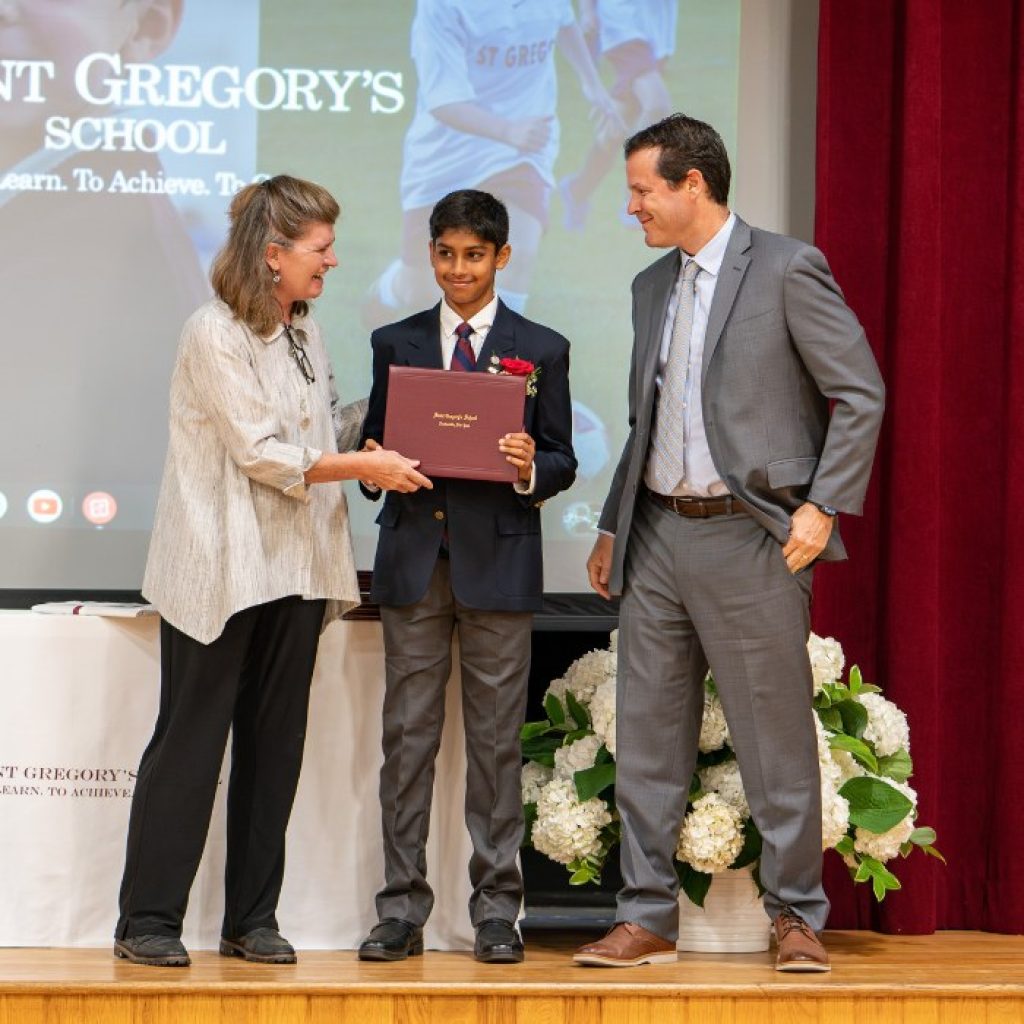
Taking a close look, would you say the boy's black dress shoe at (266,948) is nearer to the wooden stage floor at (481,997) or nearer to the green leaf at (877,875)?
the wooden stage floor at (481,997)

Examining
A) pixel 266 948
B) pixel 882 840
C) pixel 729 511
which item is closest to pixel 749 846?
pixel 882 840

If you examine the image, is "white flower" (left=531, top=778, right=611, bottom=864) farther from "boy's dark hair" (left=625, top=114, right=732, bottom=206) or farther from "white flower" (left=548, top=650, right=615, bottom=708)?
"boy's dark hair" (left=625, top=114, right=732, bottom=206)

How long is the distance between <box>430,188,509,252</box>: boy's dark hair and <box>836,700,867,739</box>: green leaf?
4.30 ft

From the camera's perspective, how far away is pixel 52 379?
4.14m

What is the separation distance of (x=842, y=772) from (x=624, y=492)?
2.79 feet

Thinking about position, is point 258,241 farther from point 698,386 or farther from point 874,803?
point 874,803

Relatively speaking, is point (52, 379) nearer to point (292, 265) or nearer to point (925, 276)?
point (292, 265)

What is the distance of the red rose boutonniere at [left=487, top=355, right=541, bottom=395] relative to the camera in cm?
322

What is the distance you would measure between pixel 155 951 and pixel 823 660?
5.05 ft

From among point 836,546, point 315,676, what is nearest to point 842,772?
point 836,546

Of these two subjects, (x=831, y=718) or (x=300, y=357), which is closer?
(x=300, y=357)

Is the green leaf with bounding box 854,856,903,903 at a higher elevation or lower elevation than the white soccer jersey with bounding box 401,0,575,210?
lower

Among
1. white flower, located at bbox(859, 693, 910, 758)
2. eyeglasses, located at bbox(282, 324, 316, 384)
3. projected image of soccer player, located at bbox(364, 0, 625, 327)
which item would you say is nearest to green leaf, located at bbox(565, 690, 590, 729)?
white flower, located at bbox(859, 693, 910, 758)

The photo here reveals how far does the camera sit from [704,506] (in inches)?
126
